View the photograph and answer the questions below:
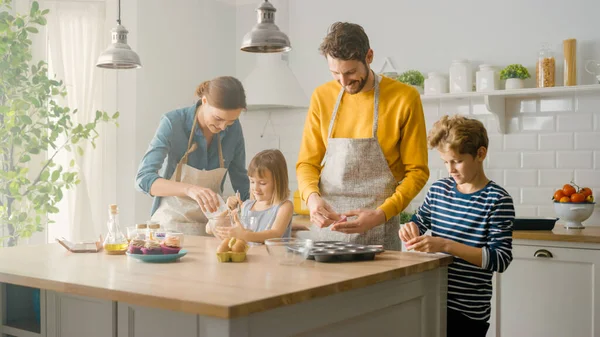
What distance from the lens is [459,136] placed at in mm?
2225

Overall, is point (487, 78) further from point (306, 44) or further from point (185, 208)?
point (185, 208)

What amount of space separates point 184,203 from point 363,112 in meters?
1.06

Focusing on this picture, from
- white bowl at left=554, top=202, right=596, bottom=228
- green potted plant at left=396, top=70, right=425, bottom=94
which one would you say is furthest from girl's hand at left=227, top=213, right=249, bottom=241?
green potted plant at left=396, top=70, right=425, bottom=94

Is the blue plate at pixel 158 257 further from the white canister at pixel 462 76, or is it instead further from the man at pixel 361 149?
the white canister at pixel 462 76

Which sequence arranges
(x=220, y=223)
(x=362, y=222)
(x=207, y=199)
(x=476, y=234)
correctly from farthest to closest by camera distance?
1. (x=207, y=199)
2. (x=220, y=223)
3. (x=362, y=222)
4. (x=476, y=234)

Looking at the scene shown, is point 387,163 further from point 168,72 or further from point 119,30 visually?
point 168,72

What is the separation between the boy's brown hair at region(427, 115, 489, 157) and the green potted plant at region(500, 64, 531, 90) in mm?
1845

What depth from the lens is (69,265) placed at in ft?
7.20

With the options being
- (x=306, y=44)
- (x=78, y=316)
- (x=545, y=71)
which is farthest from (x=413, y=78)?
(x=78, y=316)

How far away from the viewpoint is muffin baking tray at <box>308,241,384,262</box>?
84.5 inches

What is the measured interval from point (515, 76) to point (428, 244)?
7.05 feet

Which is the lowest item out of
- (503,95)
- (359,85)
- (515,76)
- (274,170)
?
(274,170)

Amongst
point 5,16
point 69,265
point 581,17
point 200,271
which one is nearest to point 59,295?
point 69,265

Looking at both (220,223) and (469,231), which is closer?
(469,231)
